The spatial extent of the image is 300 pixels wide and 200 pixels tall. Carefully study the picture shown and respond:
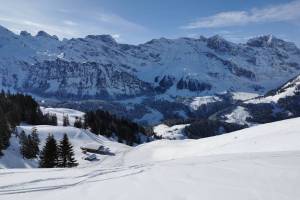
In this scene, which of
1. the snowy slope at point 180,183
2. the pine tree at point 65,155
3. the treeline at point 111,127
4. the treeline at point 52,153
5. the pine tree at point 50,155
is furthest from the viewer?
the treeline at point 111,127

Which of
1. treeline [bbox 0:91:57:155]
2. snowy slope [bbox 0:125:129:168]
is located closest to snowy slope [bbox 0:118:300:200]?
snowy slope [bbox 0:125:129:168]

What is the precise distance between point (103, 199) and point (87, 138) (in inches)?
3930

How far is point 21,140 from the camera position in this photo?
87125 mm

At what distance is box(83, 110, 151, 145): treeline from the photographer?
159 m

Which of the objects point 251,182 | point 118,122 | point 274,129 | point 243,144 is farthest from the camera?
point 118,122

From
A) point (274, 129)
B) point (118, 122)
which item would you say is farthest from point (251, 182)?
point (118, 122)

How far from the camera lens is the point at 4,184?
55.9ft

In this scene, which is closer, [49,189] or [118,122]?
[49,189]

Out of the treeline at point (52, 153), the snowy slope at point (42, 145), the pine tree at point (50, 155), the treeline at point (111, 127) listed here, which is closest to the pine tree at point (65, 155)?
the treeline at point (52, 153)

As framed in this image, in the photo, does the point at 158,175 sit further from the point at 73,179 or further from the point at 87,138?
the point at 87,138

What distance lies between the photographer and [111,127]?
165 meters

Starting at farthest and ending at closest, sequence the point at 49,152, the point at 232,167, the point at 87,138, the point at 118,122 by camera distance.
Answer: the point at 118,122
the point at 87,138
the point at 49,152
the point at 232,167

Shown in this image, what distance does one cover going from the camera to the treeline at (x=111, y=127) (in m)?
159

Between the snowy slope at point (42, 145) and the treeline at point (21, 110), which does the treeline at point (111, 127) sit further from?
the snowy slope at point (42, 145)
